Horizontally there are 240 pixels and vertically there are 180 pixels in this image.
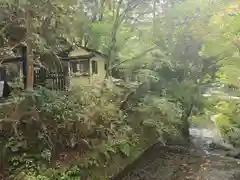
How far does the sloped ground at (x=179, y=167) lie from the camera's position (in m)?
11.4

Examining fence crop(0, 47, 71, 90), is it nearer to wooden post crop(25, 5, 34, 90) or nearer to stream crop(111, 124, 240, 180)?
wooden post crop(25, 5, 34, 90)

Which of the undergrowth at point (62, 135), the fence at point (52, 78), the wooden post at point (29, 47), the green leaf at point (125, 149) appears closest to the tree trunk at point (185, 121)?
the green leaf at point (125, 149)

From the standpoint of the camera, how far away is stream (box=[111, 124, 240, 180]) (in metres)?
11.5

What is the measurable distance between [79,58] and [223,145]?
11164 mm

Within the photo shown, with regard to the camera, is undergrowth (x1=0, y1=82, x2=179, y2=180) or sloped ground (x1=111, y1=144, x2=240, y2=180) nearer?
undergrowth (x1=0, y1=82, x2=179, y2=180)

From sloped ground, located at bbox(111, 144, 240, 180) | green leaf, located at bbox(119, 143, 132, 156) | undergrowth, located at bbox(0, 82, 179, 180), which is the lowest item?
sloped ground, located at bbox(111, 144, 240, 180)

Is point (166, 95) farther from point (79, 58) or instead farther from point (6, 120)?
point (6, 120)

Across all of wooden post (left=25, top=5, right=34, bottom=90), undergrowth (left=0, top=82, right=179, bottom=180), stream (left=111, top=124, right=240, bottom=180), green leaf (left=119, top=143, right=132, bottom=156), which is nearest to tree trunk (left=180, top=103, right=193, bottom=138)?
stream (left=111, top=124, right=240, bottom=180)

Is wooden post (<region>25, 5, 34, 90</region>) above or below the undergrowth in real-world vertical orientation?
above

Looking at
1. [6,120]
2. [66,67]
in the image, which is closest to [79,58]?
[66,67]

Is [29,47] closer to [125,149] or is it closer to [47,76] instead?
[47,76]

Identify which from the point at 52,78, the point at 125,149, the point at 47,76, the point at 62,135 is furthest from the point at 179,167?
the point at 47,76

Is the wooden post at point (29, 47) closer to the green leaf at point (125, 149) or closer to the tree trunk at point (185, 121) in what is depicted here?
the green leaf at point (125, 149)

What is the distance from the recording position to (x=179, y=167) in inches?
496
